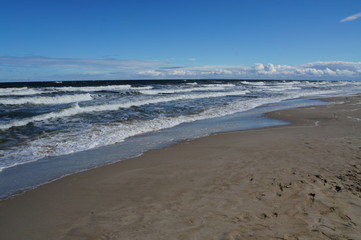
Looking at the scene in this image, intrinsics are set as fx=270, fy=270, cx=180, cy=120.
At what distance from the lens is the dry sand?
3174mm

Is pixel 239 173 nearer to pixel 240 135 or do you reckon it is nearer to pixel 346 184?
pixel 346 184

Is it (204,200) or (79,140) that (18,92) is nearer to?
(79,140)

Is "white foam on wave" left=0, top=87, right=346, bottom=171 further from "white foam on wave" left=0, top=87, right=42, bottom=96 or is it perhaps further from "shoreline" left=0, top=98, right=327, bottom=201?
"white foam on wave" left=0, top=87, right=42, bottom=96

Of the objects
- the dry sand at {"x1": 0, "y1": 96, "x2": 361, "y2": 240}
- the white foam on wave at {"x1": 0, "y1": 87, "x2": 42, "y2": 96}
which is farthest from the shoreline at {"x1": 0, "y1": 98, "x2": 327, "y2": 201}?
the white foam on wave at {"x1": 0, "y1": 87, "x2": 42, "y2": 96}

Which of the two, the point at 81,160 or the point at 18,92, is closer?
the point at 81,160

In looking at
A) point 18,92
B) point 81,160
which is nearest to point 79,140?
point 81,160

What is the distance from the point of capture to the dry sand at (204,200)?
3.17 m

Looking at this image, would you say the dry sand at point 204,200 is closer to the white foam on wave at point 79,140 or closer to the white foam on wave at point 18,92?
the white foam on wave at point 79,140

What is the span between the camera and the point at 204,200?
395 cm

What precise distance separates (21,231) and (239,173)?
3.56 metres

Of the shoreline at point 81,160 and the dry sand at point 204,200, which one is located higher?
the dry sand at point 204,200

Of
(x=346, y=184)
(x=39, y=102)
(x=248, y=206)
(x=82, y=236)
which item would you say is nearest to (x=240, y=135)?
(x=346, y=184)

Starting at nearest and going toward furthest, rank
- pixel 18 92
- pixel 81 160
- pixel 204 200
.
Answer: pixel 204 200, pixel 81 160, pixel 18 92

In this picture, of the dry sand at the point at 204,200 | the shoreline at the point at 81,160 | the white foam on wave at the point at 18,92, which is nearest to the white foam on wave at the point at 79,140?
the shoreline at the point at 81,160
